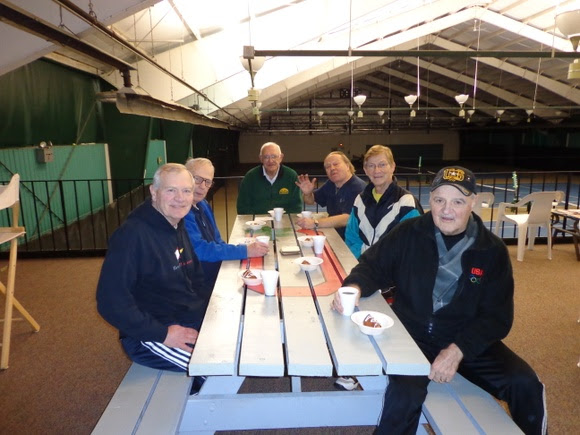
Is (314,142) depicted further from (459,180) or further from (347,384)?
(459,180)

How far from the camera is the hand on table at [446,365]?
179cm

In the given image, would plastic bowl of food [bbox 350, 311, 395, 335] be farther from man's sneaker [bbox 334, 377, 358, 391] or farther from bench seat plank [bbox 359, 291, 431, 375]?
man's sneaker [bbox 334, 377, 358, 391]

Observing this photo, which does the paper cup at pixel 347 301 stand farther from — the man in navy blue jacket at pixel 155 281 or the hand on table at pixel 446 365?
the man in navy blue jacket at pixel 155 281

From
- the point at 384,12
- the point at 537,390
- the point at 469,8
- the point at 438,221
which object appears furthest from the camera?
the point at 469,8

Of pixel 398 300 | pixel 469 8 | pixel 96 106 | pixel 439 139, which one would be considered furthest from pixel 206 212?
pixel 439 139

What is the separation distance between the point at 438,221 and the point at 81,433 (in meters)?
2.29

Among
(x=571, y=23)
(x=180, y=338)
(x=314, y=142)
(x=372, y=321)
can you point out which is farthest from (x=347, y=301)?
(x=314, y=142)

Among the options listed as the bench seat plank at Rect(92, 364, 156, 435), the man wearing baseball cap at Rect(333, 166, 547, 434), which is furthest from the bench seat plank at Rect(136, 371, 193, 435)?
the man wearing baseball cap at Rect(333, 166, 547, 434)

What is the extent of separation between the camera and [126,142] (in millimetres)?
10266

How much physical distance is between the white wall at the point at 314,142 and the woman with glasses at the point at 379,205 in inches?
1058

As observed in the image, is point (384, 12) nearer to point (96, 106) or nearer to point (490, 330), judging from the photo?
point (96, 106)

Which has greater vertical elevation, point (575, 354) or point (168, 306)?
point (168, 306)

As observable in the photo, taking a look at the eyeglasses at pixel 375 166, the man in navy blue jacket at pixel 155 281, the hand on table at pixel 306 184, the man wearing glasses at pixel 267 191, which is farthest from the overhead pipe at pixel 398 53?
the man in navy blue jacket at pixel 155 281

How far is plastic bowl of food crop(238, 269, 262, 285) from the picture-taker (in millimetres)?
2162
